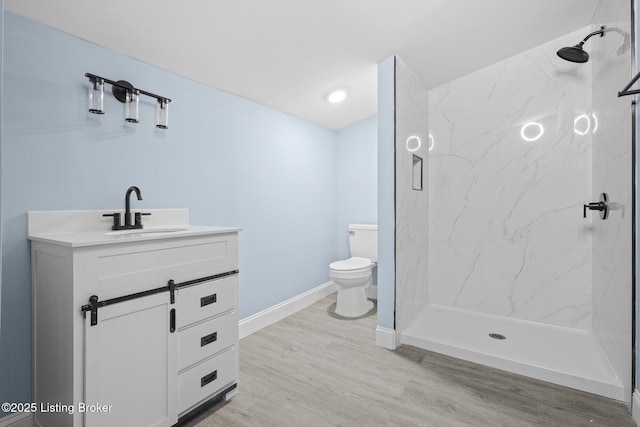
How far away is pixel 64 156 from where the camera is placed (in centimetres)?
154

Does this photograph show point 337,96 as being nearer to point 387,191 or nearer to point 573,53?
point 387,191

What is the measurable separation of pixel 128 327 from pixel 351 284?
1.90 meters

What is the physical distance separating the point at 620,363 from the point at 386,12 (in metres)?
2.41

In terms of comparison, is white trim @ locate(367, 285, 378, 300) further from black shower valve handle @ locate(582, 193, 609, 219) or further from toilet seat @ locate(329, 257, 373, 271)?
black shower valve handle @ locate(582, 193, 609, 219)

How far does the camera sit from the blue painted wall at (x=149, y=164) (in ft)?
4.61

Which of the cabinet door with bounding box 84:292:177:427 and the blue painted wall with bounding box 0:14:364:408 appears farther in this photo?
the blue painted wall with bounding box 0:14:364:408

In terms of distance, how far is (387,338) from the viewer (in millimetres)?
2309

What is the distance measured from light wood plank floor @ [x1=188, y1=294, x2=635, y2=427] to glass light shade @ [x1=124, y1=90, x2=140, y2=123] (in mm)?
1628

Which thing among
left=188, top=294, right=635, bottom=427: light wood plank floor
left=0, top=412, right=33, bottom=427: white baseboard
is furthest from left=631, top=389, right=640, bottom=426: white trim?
left=0, top=412, right=33, bottom=427: white baseboard

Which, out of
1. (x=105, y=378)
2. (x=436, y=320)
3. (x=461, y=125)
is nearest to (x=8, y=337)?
(x=105, y=378)

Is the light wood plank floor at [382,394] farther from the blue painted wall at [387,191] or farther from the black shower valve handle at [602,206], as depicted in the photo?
the black shower valve handle at [602,206]

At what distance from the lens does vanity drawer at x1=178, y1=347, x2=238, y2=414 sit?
1.48 meters

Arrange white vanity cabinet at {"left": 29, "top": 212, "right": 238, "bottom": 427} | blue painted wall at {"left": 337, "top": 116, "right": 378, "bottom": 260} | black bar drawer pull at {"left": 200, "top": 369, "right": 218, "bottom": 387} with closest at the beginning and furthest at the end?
1. white vanity cabinet at {"left": 29, "top": 212, "right": 238, "bottom": 427}
2. black bar drawer pull at {"left": 200, "top": 369, "right": 218, "bottom": 387}
3. blue painted wall at {"left": 337, "top": 116, "right": 378, "bottom": 260}

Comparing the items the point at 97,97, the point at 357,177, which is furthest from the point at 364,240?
the point at 97,97
